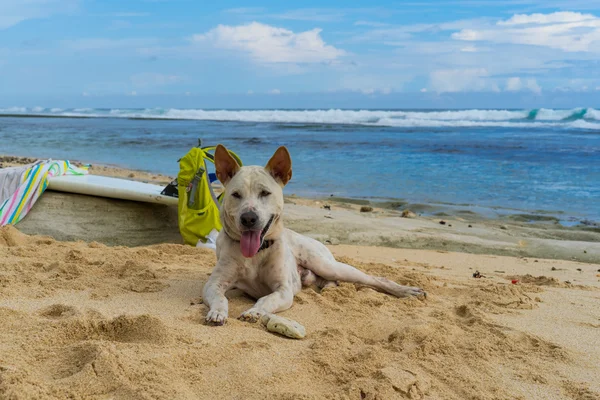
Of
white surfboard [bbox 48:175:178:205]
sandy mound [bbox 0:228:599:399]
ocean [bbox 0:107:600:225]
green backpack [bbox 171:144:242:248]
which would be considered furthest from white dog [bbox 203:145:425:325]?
ocean [bbox 0:107:600:225]

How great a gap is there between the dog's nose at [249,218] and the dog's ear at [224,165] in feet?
1.84

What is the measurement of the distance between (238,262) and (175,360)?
162 centimetres

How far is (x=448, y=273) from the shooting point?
6.71 m

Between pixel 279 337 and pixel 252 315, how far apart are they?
1.33 feet

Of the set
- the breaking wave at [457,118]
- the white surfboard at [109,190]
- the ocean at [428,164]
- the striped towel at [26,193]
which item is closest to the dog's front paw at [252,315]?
the white surfboard at [109,190]

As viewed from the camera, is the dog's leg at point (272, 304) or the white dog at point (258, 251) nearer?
the dog's leg at point (272, 304)

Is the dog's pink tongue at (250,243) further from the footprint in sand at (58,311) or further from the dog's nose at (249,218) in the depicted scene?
the footprint in sand at (58,311)

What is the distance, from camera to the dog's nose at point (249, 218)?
14.4 ft

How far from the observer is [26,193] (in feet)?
26.0

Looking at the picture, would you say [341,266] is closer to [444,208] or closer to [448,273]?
[448,273]

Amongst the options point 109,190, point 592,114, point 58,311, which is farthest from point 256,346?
point 592,114

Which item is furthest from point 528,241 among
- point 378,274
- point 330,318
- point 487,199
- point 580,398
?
point 580,398

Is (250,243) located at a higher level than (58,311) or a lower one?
higher

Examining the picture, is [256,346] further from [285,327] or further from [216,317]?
[216,317]
